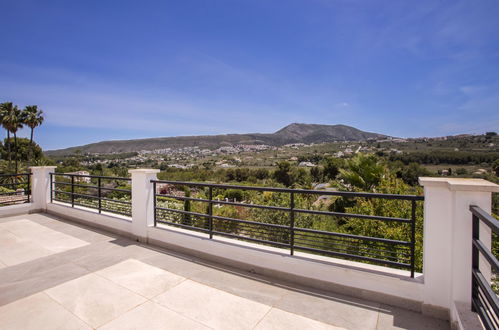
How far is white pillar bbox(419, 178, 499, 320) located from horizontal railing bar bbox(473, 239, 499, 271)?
6.1 inches

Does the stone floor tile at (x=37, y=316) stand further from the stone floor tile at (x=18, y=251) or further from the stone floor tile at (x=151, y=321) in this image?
the stone floor tile at (x=18, y=251)

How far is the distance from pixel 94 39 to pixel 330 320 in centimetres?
1172

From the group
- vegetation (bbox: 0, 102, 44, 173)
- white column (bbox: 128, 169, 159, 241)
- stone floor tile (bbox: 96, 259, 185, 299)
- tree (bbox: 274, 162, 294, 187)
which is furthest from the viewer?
tree (bbox: 274, 162, 294, 187)

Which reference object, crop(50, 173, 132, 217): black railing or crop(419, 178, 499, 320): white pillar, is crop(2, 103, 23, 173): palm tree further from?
crop(419, 178, 499, 320): white pillar

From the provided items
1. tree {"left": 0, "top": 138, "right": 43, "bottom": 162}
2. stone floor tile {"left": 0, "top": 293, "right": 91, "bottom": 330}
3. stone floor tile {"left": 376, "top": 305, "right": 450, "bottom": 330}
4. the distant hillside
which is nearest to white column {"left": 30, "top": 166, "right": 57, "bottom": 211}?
stone floor tile {"left": 0, "top": 293, "right": 91, "bottom": 330}

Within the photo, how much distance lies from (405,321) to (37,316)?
120 inches

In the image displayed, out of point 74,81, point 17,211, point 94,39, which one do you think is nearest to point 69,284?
point 17,211

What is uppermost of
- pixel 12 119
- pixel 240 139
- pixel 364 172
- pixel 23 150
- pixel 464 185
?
pixel 240 139

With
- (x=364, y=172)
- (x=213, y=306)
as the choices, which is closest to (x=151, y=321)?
(x=213, y=306)

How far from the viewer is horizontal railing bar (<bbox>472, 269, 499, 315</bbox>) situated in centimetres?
132

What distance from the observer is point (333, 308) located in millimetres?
2279

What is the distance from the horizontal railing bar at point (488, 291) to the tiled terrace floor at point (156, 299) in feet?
1.85

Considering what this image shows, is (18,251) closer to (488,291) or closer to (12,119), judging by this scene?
(488,291)

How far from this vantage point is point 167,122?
32.3 metres
